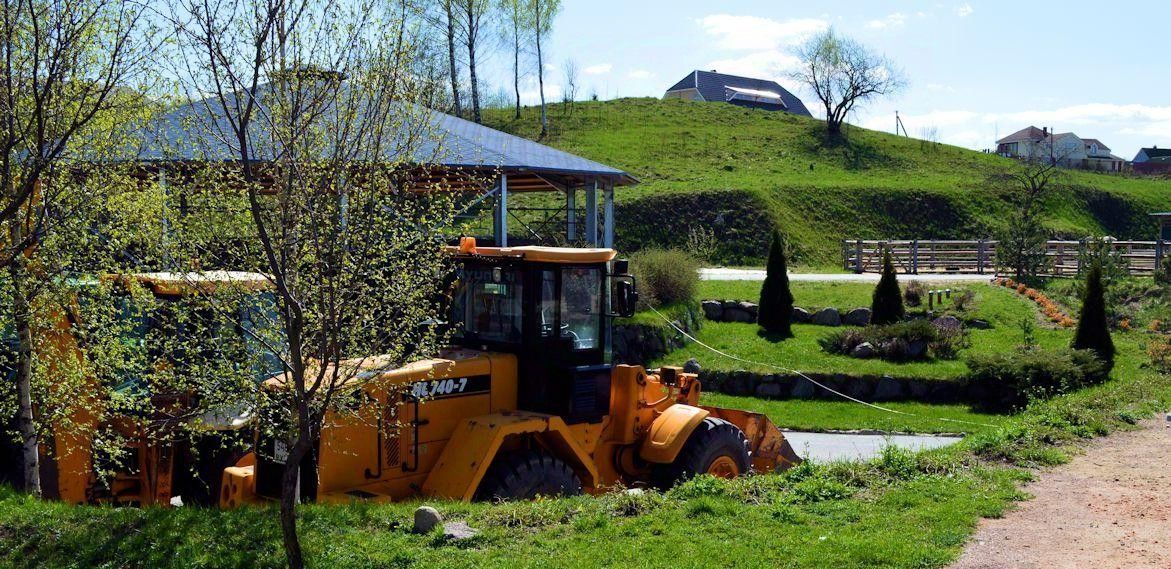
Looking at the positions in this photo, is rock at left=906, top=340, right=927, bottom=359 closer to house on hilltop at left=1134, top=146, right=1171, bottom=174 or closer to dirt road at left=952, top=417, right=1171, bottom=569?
dirt road at left=952, top=417, right=1171, bottom=569

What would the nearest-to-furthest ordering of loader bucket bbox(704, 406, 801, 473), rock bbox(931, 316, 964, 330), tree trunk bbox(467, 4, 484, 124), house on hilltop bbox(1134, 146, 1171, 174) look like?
A: loader bucket bbox(704, 406, 801, 473), rock bbox(931, 316, 964, 330), tree trunk bbox(467, 4, 484, 124), house on hilltop bbox(1134, 146, 1171, 174)

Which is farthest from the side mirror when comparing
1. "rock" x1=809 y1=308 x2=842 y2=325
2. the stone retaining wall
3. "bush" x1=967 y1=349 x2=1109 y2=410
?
"rock" x1=809 y1=308 x2=842 y2=325

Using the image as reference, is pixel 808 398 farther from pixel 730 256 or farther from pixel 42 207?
pixel 730 256

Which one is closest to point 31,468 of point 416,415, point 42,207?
point 42,207

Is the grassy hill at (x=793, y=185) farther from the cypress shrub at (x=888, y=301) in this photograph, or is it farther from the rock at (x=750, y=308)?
the cypress shrub at (x=888, y=301)

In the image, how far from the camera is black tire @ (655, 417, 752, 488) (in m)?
10.3

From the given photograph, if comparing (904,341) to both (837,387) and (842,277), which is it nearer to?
(837,387)

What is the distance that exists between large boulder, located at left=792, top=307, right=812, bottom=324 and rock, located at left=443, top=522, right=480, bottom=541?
18.8m

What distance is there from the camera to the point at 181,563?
6.83 m

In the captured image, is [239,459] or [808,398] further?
[808,398]

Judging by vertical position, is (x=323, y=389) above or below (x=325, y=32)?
below

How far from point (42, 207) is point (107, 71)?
108cm

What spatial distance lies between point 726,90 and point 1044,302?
70.2 m

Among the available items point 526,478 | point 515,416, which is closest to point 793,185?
point 515,416
